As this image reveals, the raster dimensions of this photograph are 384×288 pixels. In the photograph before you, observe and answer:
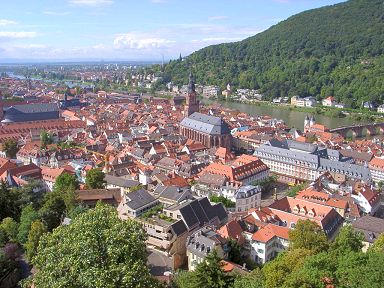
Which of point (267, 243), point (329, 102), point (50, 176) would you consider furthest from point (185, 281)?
point (329, 102)

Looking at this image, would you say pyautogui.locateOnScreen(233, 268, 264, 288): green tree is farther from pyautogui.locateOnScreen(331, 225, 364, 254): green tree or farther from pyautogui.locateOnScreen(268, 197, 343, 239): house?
pyautogui.locateOnScreen(268, 197, 343, 239): house

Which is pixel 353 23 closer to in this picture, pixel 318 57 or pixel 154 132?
pixel 318 57

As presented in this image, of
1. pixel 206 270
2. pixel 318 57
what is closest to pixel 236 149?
pixel 206 270

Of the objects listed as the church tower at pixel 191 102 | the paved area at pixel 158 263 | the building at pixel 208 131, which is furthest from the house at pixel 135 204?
the church tower at pixel 191 102

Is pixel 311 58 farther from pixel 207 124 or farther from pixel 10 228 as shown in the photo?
pixel 10 228

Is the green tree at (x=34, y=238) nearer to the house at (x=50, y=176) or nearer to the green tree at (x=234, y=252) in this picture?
the green tree at (x=234, y=252)

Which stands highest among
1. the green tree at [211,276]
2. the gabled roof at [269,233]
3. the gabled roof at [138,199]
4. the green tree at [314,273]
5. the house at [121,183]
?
the green tree at [314,273]
